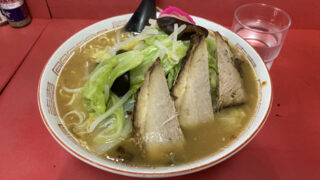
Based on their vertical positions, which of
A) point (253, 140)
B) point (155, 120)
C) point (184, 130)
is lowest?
point (253, 140)

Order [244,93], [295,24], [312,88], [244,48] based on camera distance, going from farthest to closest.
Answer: [295,24] < [312,88] < [244,48] < [244,93]

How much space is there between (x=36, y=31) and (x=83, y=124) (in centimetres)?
124

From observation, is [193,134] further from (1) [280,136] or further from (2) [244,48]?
(2) [244,48]

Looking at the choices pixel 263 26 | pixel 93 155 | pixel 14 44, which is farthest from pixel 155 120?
pixel 14 44

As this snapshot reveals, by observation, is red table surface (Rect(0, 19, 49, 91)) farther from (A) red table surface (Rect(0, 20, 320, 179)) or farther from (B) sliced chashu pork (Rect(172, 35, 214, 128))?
(B) sliced chashu pork (Rect(172, 35, 214, 128))

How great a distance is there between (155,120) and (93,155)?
Answer: 277mm

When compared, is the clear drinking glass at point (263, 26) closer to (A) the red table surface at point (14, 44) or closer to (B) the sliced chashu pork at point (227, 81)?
(B) the sliced chashu pork at point (227, 81)

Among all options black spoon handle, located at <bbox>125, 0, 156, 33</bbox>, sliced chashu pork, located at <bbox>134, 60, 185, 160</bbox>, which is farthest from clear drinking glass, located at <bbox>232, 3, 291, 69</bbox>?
sliced chashu pork, located at <bbox>134, 60, 185, 160</bbox>

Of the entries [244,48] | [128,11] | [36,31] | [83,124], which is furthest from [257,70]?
[36,31]

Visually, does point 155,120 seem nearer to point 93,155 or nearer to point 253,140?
point 93,155

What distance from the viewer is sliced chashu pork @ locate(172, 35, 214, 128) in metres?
1.07

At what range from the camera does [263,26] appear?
1.77 m

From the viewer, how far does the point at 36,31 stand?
1.99m

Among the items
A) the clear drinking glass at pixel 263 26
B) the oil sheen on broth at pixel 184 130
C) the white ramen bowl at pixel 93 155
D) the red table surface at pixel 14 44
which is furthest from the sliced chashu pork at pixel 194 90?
the red table surface at pixel 14 44
